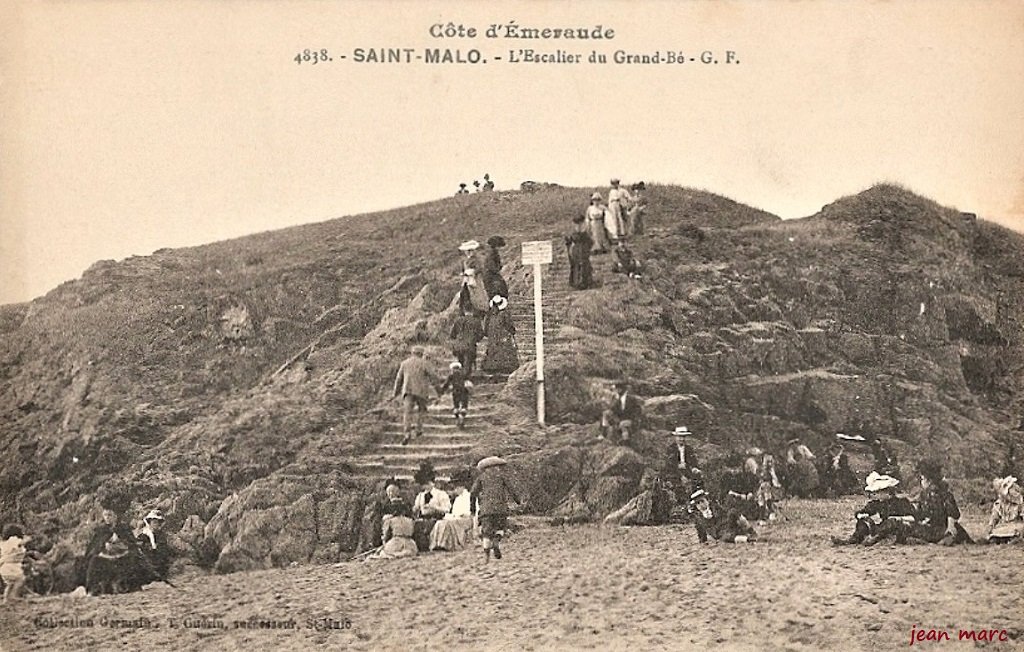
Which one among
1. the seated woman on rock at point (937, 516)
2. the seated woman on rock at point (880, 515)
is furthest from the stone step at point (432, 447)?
the seated woman on rock at point (937, 516)

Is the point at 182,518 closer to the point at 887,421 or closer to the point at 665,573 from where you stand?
the point at 665,573

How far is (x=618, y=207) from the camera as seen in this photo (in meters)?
9.62

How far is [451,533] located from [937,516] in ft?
14.4

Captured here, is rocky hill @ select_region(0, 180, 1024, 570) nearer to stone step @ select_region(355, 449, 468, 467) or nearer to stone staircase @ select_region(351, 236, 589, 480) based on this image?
stone staircase @ select_region(351, 236, 589, 480)

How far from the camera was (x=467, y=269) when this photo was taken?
9.90 metres

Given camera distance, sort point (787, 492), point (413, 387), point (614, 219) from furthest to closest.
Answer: point (614, 219)
point (413, 387)
point (787, 492)

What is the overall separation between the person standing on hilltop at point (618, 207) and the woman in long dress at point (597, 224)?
0.10 meters

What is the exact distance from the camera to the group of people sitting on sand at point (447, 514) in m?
8.73

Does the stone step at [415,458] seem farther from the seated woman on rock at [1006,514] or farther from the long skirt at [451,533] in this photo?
the seated woman on rock at [1006,514]

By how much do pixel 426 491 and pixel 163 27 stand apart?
489 centimetres

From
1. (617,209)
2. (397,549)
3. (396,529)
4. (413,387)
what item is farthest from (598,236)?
(397,549)

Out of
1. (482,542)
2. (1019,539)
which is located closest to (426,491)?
(482,542)

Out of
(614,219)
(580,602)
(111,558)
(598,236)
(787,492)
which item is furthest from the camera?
(598,236)

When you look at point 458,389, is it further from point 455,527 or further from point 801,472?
point 801,472
